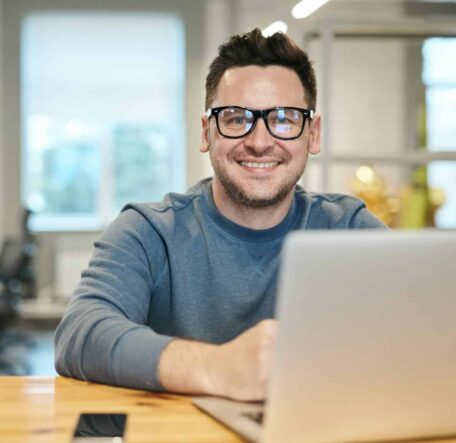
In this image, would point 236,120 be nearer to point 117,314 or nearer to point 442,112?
point 117,314

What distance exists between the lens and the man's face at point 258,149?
176 centimetres

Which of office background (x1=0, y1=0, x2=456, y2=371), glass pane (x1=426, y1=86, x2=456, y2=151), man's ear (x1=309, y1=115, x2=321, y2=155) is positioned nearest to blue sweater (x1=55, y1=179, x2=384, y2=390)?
man's ear (x1=309, y1=115, x2=321, y2=155)

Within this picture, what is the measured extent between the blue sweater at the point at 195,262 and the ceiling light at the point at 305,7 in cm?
154

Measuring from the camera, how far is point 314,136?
6.35 feet

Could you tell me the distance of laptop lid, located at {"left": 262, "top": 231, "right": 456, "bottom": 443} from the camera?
0.82 metres

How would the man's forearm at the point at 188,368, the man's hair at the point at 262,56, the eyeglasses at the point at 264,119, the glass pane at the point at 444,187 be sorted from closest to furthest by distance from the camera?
the man's forearm at the point at 188,368 → the eyeglasses at the point at 264,119 → the man's hair at the point at 262,56 → the glass pane at the point at 444,187

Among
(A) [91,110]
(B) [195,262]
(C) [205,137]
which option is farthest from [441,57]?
(A) [91,110]

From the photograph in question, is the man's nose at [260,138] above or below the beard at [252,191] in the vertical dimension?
above

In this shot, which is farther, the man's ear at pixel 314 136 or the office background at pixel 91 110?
the office background at pixel 91 110

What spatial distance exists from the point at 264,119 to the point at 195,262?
1.03 feet

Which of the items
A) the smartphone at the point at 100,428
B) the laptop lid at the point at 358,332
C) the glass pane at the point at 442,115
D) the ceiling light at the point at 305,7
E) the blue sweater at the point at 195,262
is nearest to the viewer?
the laptop lid at the point at 358,332

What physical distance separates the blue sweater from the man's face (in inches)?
2.8

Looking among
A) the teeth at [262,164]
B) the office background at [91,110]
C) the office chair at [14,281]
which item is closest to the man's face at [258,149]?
the teeth at [262,164]

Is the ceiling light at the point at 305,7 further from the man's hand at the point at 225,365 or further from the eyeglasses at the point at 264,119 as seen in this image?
the man's hand at the point at 225,365
